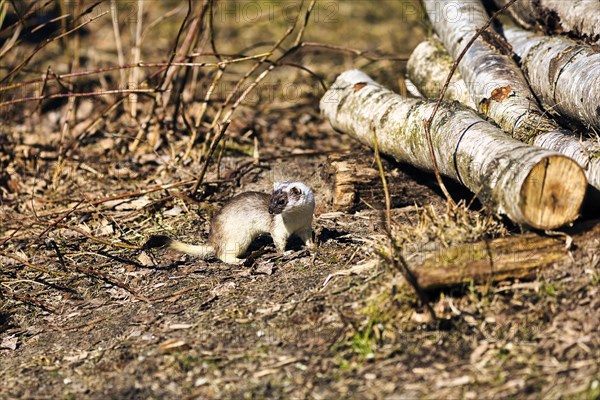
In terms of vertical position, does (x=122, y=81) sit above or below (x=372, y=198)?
above

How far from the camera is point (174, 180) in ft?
25.8

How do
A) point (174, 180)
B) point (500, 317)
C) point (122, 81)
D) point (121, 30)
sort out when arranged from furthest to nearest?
point (121, 30) < point (122, 81) < point (174, 180) < point (500, 317)

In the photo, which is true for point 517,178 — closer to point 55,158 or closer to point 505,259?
point 505,259

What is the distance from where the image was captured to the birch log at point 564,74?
560 cm

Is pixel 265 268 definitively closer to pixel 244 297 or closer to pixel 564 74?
pixel 244 297

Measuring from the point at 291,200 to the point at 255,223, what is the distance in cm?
38

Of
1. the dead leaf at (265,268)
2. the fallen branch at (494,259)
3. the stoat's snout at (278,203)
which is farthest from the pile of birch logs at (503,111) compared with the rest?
the dead leaf at (265,268)

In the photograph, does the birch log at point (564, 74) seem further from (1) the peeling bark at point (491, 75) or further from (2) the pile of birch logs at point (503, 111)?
(1) the peeling bark at point (491, 75)

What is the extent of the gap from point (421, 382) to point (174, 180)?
4.43 m

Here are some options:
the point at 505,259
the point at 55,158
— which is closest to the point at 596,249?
the point at 505,259

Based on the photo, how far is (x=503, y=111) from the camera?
6.13 meters

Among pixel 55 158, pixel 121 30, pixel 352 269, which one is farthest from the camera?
pixel 121 30

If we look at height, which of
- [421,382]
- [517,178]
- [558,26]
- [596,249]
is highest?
[558,26]

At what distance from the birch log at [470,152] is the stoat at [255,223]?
831mm
